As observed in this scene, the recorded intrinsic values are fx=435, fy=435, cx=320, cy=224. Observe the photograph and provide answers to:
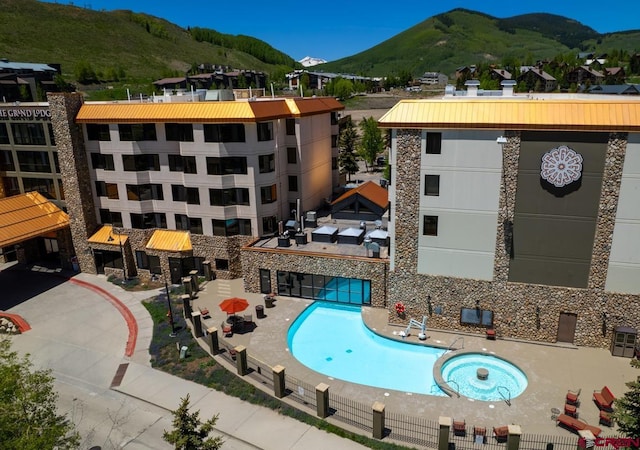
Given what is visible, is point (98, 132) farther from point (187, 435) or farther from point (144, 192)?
point (187, 435)

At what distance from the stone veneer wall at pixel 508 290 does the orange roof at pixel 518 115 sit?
0.87 metres

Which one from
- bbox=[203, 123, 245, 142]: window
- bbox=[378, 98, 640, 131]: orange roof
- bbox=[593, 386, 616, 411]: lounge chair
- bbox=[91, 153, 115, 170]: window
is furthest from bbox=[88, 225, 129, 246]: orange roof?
bbox=[593, 386, 616, 411]: lounge chair

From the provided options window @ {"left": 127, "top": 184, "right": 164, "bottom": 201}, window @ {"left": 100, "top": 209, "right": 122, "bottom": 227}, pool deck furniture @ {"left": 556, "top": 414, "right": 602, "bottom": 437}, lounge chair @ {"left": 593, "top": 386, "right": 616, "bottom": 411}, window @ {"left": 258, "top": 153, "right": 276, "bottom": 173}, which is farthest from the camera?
window @ {"left": 100, "top": 209, "right": 122, "bottom": 227}

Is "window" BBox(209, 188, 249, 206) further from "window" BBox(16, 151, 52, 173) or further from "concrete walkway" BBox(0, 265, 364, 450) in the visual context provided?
"window" BBox(16, 151, 52, 173)

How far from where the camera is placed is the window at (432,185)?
89.8ft

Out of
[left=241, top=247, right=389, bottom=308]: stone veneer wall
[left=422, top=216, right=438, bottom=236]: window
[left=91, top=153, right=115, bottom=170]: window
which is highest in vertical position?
[left=91, top=153, right=115, bottom=170]: window

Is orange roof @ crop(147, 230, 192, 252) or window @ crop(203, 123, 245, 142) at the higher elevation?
window @ crop(203, 123, 245, 142)

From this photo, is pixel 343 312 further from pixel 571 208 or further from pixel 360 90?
pixel 360 90

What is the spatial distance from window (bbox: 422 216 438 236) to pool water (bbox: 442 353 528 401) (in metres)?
7.84

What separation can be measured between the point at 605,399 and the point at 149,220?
3655 centimetres

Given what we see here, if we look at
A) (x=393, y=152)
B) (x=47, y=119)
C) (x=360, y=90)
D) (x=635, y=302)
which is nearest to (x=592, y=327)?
(x=635, y=302)

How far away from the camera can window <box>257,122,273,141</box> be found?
35938 millimetres

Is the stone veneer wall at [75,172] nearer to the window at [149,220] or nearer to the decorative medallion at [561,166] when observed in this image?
the window at [149,220]

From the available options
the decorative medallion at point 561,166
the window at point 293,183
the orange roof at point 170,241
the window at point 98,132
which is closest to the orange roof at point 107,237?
the orange roof at point 170,241
